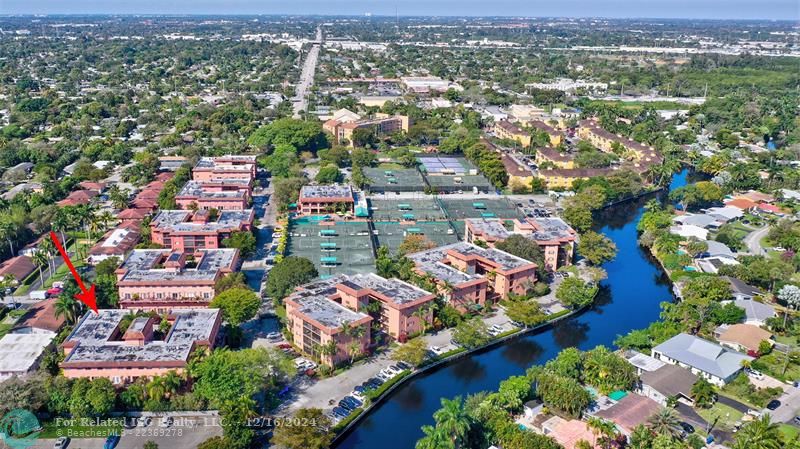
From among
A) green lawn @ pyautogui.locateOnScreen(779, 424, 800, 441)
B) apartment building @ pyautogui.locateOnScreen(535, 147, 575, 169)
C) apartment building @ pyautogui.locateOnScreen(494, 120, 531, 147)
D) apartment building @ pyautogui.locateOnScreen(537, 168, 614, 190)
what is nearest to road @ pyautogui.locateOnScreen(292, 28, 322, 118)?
apartment building @ pyautogui.locateOnScreen(494, 120, 531, 147)

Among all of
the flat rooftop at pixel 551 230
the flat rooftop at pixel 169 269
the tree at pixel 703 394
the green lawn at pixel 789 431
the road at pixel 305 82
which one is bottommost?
the green lawn at pixel 789 431

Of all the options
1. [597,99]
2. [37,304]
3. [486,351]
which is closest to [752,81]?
[597,99]

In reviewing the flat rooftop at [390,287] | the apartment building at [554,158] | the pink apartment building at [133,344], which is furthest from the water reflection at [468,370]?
the apartment building at [554,158]

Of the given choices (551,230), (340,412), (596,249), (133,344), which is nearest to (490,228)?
(551,230)

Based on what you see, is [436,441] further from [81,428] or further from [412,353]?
[81,428]

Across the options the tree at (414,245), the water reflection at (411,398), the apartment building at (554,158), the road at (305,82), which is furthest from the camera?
the road at (305,82)

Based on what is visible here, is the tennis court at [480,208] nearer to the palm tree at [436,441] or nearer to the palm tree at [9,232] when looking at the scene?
the palm tree at [436,441]

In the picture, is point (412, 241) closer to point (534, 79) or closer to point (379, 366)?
point (379, 366)
